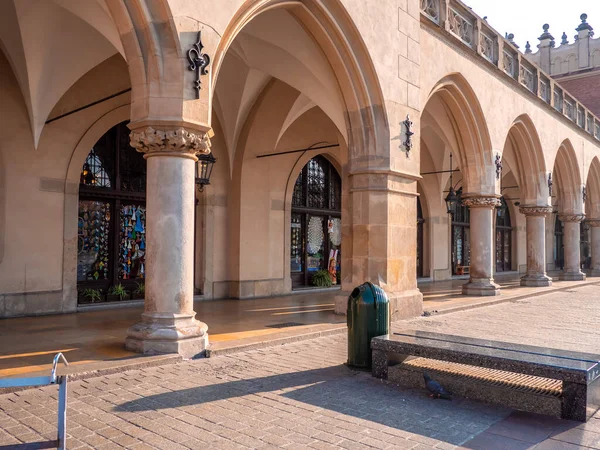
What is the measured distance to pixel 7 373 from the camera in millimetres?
5180

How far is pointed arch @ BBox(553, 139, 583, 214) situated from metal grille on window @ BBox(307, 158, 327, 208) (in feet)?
33.6

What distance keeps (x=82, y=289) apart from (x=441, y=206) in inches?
568

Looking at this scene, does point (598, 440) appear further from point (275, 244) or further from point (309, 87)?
point (275, 244)

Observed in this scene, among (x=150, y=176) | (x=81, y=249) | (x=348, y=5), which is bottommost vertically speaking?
(x=81, y=249)

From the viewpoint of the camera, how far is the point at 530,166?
17422mm

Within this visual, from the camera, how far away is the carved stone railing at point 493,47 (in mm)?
11805

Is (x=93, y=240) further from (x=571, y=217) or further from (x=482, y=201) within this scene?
(x=571, y=217)

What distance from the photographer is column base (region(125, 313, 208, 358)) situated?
234 inches

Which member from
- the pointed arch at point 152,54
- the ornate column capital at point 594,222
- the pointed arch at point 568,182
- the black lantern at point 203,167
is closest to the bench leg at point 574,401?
the pointed arch at point 152,54

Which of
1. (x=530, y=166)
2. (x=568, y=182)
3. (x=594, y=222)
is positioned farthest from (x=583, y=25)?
(x=530, y=166)

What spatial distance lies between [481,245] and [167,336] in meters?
10.0

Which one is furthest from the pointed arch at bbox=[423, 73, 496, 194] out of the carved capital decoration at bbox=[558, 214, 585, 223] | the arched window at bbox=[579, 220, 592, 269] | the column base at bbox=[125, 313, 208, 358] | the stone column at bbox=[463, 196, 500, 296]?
the arched window at bbox=[579, 220, 592, 269]

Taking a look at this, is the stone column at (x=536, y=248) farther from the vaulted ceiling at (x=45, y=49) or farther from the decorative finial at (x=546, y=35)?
the decorative finial at (x=546, y=35)

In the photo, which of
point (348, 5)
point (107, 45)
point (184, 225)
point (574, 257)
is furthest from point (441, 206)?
point (184, 225)
